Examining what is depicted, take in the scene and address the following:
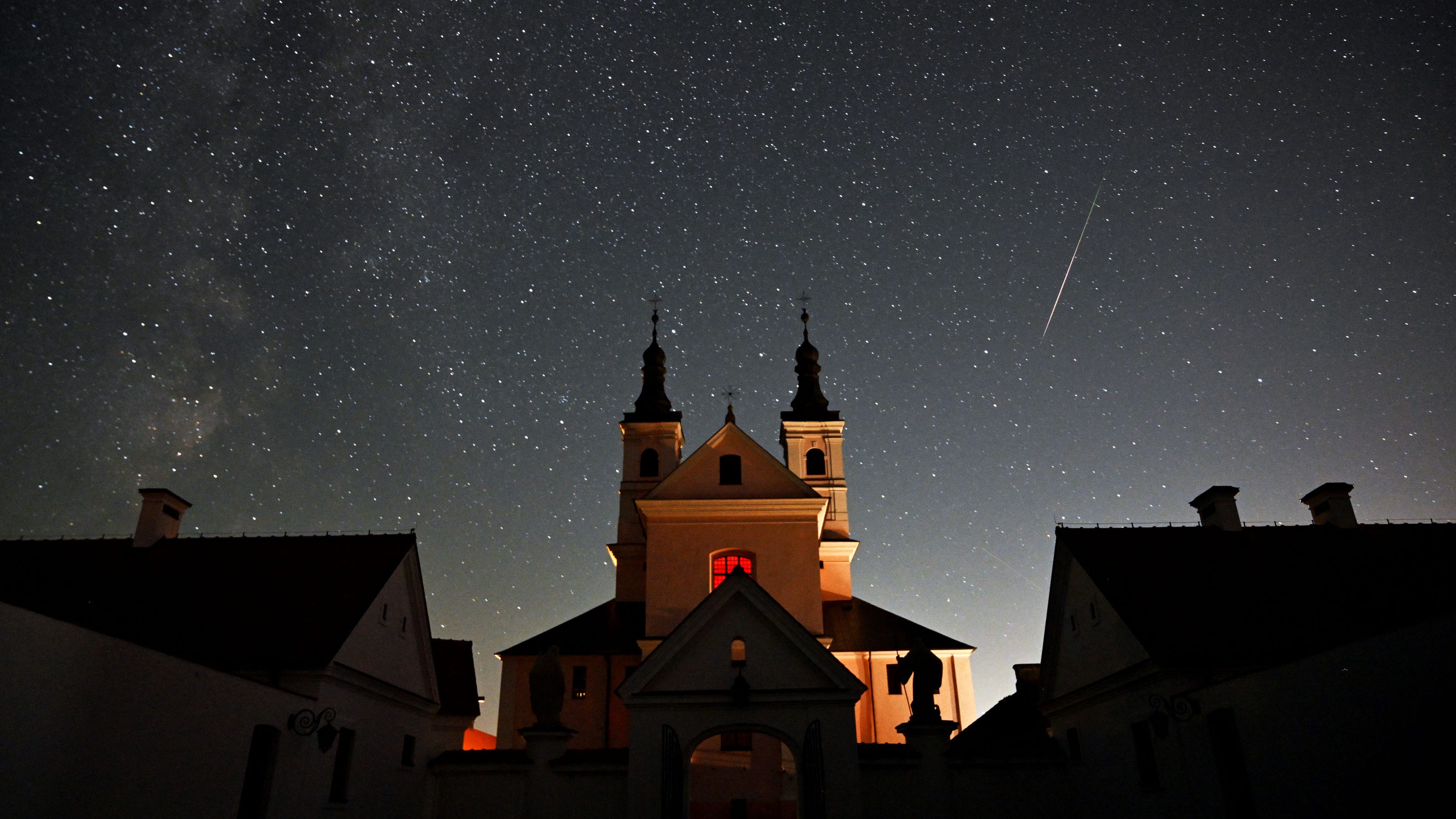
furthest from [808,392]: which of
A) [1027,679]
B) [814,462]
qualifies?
[1027,679]

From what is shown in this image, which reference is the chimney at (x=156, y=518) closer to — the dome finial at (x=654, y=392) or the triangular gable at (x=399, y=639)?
the triangular gable at (x=399, y=639)

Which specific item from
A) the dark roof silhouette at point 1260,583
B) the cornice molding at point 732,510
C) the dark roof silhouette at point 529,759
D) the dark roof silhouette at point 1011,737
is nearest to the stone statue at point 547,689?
the dark roof silhouette at point 529,759

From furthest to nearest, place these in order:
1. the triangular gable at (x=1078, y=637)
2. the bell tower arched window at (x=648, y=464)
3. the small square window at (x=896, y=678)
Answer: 1. the bell tower arched window at (x=648, y=464)
2. the small square window at (x=896, y=678)
3. the triangular gable at (x=1078, y=637)

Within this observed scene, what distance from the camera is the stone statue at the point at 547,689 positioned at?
19125 millimetres

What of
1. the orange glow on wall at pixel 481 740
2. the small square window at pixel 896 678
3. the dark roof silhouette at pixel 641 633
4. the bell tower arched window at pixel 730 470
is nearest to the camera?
the small square window at pixel 896 678

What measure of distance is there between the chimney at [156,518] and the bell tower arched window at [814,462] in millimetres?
30679

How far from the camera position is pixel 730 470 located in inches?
1173

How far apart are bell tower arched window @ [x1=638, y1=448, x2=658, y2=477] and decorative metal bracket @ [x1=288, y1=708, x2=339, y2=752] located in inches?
1201

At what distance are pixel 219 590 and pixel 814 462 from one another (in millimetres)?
32378

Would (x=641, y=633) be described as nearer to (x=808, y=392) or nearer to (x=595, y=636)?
(x=595, y=636)

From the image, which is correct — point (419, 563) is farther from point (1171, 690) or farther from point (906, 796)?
point (1171, 690)

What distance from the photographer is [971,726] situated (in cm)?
2545

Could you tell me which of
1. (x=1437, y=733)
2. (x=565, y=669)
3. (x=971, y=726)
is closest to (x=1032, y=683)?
(x=971, y=726)

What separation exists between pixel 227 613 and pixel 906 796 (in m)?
14.8
